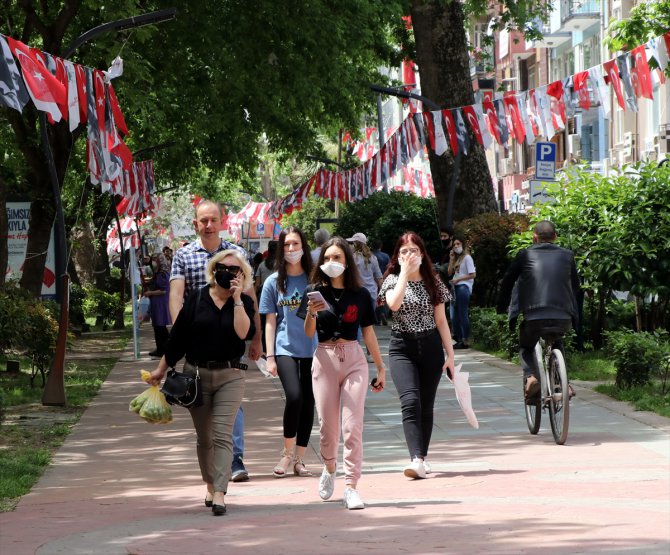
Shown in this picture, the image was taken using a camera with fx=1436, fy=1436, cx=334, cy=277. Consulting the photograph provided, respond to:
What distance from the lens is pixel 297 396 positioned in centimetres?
991

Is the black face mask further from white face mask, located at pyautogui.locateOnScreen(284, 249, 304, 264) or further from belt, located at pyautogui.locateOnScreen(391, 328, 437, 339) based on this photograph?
belt, located at pyautogui.locateOnScreen(391, 328, 437, 339)

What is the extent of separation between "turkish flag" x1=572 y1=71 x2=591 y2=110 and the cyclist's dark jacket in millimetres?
7644

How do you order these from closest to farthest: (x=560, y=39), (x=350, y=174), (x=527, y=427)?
(x=527, y=427)
(x=350, y=174)
(x=560, y=39)

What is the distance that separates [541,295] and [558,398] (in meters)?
0.94

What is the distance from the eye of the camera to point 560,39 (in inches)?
2103

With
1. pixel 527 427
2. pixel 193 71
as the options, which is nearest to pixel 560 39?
pixel 193 71

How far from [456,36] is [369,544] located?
2172 cm

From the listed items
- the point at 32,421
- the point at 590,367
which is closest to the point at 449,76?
the point at 590,367

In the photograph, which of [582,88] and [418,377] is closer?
[418,377]

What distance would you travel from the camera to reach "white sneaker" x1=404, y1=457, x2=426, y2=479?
9.43 m

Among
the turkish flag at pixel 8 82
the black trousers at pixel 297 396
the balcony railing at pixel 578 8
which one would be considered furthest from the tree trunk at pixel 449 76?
the balcony railing at pixel 578 8

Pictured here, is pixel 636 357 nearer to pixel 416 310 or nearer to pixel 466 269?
pixel 416 310

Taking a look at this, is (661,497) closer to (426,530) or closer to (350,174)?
(426,530)

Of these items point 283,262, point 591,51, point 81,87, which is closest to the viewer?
point 283,262
